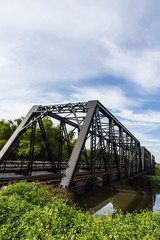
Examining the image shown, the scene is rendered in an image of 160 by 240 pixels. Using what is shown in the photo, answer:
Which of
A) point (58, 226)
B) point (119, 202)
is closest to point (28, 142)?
point (119, 202)

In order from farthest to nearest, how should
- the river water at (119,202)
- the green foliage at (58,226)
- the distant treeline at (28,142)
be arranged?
1. the distant treeline at (28,142)
2. the river water at (119,202)
3. the green foliage at (58,226)

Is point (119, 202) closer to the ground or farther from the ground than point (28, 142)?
closer to the ground

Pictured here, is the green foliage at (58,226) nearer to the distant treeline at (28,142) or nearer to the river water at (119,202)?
the river water at (119,202)

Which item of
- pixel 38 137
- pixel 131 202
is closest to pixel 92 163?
pixel 131 202

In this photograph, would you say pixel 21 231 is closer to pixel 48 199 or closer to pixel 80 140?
pixel 48 199

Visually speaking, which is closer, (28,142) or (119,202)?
(119,202)

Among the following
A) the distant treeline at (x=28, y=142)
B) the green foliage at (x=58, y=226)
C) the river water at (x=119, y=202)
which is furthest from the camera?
the distant treeline at (x=28, y=142)

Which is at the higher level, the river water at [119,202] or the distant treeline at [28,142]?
the distant treeline at [28,142]

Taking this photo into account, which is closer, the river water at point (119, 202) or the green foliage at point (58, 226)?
the green foliage at point (58, 226)

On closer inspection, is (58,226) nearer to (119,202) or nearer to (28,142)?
(119,202)

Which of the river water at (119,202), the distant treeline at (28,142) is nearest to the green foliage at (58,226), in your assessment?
the river water at (119,202)

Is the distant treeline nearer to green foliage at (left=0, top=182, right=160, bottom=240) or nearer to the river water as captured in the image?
the river water

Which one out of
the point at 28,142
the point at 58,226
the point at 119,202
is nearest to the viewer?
the point at 58,226

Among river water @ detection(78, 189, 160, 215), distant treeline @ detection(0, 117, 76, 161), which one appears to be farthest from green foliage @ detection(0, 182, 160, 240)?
distant treeline @ detection(0, 117, 76, 161)
